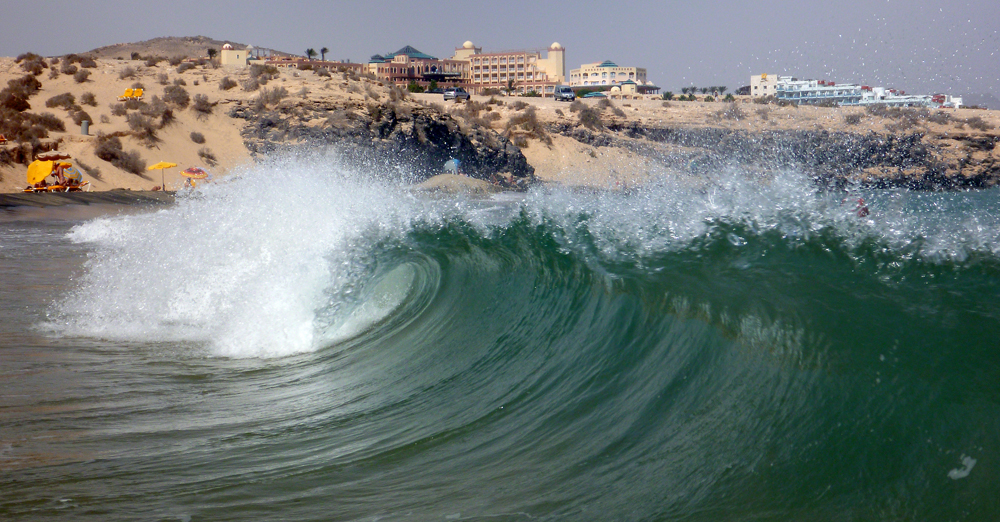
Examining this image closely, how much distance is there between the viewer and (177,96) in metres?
29.5

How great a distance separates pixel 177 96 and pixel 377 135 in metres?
9.80

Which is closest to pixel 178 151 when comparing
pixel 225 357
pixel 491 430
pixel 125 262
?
pixel 125 262

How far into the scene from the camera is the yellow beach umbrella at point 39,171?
20094mm

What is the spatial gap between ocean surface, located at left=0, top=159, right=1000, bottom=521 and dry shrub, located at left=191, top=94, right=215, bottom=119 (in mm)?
23589

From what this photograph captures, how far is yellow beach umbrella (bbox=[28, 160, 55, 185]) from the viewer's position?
65.9 feet

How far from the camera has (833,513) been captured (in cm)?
274

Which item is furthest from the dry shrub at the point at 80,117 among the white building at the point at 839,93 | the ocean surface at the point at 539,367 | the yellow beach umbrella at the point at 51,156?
the white building at the point at 839,93

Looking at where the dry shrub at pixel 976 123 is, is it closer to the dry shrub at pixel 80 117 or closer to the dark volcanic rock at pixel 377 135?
the dark volcanic rock at pixel 377 135

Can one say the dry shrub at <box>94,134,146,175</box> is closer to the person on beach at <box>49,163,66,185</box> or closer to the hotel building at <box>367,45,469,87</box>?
the person on beach at <box>49,163,66,185</box>

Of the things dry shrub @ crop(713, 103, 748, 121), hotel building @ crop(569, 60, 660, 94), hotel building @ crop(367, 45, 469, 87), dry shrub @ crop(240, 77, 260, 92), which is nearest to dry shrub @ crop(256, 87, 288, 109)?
dry shrub @ crop(240, 77, 260, 92)

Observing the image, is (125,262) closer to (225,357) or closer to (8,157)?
(225,357)

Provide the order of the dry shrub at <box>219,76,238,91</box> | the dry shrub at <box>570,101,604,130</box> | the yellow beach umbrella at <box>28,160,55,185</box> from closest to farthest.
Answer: the yellow beach umbrella at <box>28,160,55,185</box> < the dry shrub at <box>219,76,238,91</box> < the dry shrub at <box>570,101,604,130</box>

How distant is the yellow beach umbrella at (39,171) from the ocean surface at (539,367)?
50.4 feet

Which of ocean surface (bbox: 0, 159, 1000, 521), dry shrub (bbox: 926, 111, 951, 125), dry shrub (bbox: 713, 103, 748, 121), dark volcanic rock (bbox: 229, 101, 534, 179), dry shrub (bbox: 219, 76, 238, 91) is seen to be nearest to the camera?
ocean surface (bbox: 0, 159, 1000, 521)
